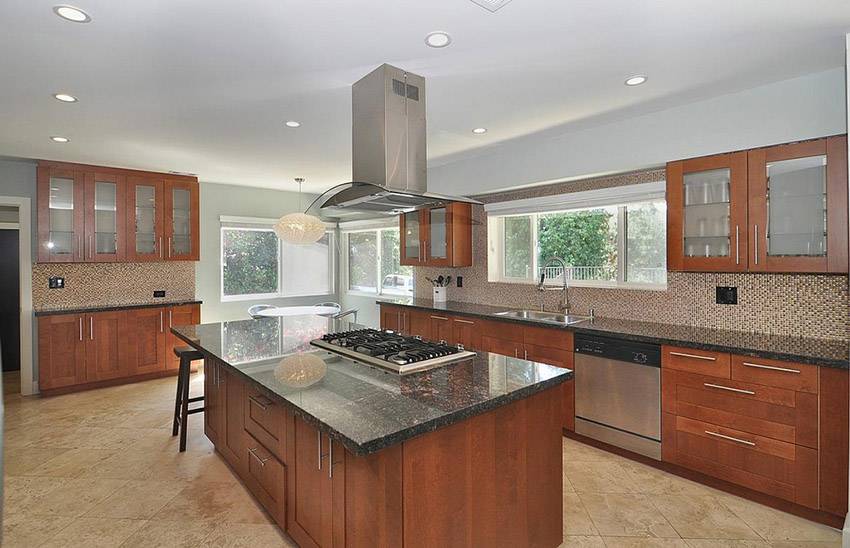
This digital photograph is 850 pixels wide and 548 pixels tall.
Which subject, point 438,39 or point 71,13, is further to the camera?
point 438,39

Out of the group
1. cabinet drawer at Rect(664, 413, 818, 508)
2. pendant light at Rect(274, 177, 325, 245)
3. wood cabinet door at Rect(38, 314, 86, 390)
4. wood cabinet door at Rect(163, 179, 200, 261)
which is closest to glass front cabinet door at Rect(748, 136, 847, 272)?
cabinet drawer at Rect(664, 413, 818, 508)

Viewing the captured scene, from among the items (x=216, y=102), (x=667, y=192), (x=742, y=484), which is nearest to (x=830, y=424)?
(x=742, y=484)

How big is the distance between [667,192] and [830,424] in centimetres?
166

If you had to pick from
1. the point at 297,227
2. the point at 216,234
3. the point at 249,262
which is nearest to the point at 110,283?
the point at 216,234

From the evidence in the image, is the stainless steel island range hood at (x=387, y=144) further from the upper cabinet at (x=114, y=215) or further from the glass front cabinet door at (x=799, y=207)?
the upper cabinet at (x=114, y=215)

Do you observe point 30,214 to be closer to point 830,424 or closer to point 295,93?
point 295,93

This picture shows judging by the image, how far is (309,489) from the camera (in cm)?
209

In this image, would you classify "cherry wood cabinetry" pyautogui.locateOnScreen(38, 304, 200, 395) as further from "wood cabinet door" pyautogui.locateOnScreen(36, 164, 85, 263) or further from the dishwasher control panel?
the dishwasher control panel

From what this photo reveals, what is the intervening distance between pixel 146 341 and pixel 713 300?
5519mm

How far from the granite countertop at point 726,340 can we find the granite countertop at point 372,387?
1.16 meters

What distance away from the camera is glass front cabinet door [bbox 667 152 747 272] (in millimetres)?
2969

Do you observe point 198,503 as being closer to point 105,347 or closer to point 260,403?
point 260,403

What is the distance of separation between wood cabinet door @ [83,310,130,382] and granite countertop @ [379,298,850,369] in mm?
4045

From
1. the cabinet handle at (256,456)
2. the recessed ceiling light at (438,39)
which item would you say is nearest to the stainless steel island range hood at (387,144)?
the recessed ceiling light at (438,39)
